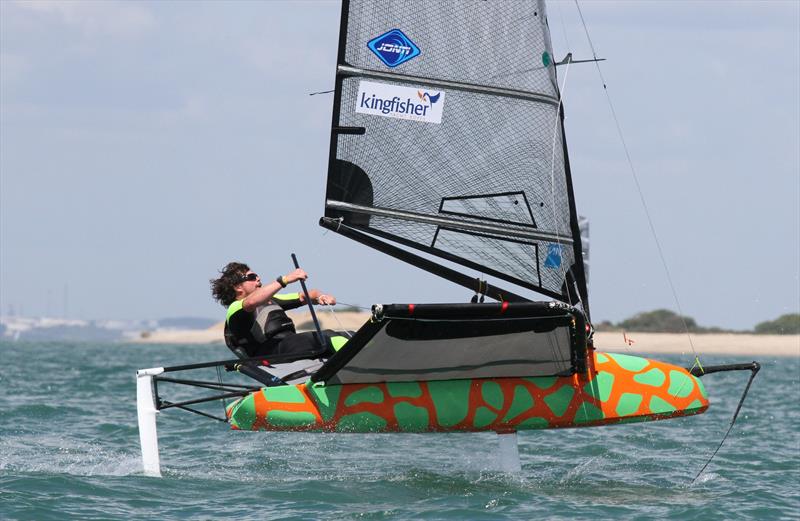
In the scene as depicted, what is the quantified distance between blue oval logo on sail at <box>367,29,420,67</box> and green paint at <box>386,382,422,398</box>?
2.14 m

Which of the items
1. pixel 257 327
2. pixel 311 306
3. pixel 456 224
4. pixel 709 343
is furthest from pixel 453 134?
pixel 709 343

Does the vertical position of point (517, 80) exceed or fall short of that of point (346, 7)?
it falls short

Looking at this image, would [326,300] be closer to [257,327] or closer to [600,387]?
[257,327]

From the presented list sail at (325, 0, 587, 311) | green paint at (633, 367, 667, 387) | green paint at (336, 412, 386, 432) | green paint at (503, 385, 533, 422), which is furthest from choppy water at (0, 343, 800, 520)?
sail at (325, 0, 587, 311)

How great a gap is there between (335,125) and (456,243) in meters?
1.16

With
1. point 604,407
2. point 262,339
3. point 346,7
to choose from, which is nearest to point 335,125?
point 346,7

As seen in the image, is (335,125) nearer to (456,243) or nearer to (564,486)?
(456,243)

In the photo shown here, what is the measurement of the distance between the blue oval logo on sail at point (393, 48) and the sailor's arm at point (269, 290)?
1.56m

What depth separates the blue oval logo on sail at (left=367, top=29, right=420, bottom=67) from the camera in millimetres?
8008

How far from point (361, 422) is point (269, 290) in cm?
115

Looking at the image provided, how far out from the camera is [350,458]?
31.5 ft

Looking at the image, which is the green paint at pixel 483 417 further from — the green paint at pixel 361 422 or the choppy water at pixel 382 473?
the green paint at pixel 361 422

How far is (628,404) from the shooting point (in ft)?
26.3

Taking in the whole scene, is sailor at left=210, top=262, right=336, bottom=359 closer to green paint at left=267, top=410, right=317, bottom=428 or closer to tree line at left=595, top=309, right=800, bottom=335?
green paint at left=267, top=410, right=317, bottom=428
